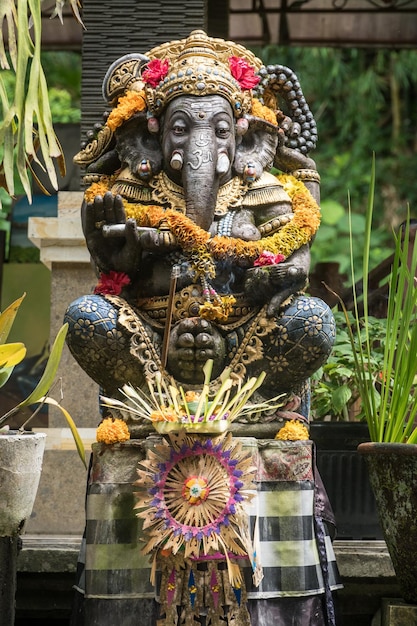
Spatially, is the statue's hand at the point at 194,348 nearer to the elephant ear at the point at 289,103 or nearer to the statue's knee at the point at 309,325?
the statue's knee at the point at 309,325

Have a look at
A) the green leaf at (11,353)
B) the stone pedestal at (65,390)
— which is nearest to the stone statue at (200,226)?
the green leaf at (11,353)

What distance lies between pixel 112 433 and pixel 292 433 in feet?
1.95

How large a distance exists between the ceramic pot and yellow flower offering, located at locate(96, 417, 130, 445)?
0.78 meters

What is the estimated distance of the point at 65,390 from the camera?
532cm

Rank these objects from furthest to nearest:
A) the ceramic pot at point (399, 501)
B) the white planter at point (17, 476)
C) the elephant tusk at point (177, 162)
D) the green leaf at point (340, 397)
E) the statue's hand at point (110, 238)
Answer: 1. the green leaf at point (340, 397)
2. the elephant tusk at point (177, 162)
3. the statue's hand at point (110, 238)
4. the ceramic pot at point (399, 501)
5. the white planter at point (17, 476)

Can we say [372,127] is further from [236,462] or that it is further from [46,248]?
[236,462]

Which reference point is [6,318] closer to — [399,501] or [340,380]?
[399,501]

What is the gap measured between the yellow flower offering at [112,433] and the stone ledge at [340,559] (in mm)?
727

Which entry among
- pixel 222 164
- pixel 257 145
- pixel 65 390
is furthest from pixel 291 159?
pixel 65 390

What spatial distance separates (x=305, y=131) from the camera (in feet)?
13.9

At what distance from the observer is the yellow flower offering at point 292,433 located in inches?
146

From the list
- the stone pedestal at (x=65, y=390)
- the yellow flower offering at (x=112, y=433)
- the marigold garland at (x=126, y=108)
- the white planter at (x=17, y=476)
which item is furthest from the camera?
the stone pedestal at (x=65, y=390)

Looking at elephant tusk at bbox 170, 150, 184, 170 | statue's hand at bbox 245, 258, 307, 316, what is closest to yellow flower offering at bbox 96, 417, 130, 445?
statue's hand at bbox 245, 258, 307, 316

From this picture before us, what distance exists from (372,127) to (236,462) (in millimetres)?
→ 8104
